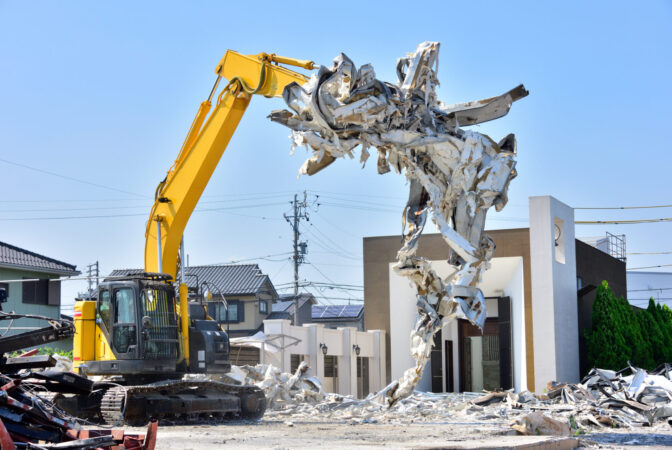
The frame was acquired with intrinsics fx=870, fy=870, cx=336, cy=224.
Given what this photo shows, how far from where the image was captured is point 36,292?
35500 millimetres

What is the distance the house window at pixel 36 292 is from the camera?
35.0 metres

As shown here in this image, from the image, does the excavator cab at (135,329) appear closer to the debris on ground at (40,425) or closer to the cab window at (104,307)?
the cab window at (104,307)

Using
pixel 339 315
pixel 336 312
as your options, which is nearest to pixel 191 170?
pixel 339 315

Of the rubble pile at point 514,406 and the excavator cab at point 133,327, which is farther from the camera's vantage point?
the rubble pile at point 514,406

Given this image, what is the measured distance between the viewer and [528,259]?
28.9 metres

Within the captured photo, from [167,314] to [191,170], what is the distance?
266 cm

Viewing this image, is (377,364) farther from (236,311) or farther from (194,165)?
(236,311)

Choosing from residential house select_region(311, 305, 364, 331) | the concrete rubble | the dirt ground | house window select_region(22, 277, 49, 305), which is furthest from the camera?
residential house select_region(311, 305, 364, 331)

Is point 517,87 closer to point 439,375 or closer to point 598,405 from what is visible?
point 598,405

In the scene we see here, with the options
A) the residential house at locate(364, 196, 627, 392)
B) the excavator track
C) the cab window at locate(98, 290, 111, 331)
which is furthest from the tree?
the cab window at locate(98, 290, 111, 331)

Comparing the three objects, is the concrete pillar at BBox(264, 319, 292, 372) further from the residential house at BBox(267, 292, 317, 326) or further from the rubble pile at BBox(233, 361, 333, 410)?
the residential house at BBox(267, 292, 317, 326)

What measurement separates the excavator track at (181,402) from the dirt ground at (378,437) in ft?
1.56

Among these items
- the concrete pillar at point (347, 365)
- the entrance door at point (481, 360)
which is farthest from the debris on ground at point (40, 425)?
the entrance door at point (481, 360)

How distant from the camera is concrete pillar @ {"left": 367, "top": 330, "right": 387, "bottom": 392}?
103 feet
